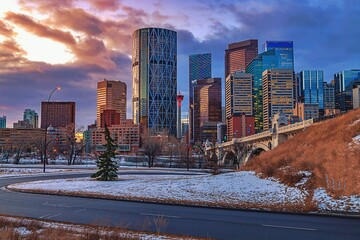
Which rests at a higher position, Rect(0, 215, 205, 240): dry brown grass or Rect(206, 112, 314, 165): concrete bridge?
Rect(206, 112, 314, 165): concrete bridge

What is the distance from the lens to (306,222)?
14055 millimetres

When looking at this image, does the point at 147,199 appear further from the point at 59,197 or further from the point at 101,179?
the point at 101,179

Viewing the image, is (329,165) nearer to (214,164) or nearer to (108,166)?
(108,166)

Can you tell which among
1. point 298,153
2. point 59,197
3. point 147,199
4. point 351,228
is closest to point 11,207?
point 59,197

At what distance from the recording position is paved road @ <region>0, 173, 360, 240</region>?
11891 millimetres

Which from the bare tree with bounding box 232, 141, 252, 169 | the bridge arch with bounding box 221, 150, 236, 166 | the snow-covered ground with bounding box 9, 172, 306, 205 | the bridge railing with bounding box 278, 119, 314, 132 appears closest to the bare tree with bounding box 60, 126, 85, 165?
the bare tree with bounding box 232, 141, 252, 169

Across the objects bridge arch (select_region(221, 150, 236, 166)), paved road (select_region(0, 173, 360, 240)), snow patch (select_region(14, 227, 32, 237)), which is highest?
snow patch (select_region(14, 227, 32, 237))

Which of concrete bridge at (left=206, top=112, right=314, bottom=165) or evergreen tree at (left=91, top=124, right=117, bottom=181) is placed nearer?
evergreen tree at (left=91, top=124, right=117, bottom=181)

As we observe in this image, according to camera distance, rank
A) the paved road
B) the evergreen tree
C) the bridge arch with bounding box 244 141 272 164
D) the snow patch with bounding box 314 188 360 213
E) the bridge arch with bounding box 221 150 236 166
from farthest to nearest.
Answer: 1. the bridge arch with bounding box 221 150 236 166
2. the bridge arch with bounding box 244 141 272 164
3. the evergreen tree
4. the snow patch with bounding box 314 188 360 213
5. the paved road

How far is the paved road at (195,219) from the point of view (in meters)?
11.9

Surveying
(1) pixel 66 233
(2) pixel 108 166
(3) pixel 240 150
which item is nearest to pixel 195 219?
(1) pixel 66 233

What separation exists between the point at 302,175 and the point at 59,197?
14610 millimetres

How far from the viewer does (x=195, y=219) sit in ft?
47.4

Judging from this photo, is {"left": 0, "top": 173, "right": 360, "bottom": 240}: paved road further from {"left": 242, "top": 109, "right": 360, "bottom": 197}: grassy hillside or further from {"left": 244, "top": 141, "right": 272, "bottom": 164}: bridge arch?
{"left": 244, "top": 141, "right": 272, "bottom": 164}: bridge arch
